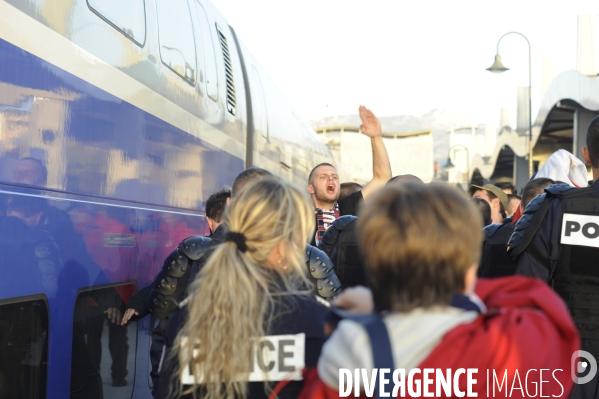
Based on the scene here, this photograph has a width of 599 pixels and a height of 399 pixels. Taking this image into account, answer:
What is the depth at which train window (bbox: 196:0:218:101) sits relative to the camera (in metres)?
7.09

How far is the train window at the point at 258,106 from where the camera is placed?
9.82 m

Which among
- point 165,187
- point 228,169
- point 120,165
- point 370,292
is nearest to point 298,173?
point 228,169

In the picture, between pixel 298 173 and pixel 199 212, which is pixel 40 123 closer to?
pixel 199 212

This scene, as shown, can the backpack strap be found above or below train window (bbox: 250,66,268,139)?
below

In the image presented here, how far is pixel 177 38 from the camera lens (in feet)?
19.6

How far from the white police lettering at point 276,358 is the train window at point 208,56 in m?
4.75

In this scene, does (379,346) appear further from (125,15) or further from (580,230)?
(125,15)

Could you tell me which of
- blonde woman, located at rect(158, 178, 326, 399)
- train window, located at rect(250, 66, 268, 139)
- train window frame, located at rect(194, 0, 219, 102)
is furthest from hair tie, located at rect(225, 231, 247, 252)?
train window, located at rect(250, 66, 268, 139)

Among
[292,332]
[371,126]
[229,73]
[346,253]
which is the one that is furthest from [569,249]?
[229,73]

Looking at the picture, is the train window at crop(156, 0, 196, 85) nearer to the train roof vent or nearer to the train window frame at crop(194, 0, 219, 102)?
the train window frame at crop(194, 0, 219, 102)

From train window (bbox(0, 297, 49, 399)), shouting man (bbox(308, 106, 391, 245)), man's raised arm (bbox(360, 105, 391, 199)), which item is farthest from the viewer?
shouting man (bbox(308, 106, 391, 245))

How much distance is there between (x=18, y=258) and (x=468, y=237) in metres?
2.05

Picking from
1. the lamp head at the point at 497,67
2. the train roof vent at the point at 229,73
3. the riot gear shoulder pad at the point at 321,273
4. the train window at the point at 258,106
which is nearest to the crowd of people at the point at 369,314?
A: the riot gear shoulder pad at the point at 321,273

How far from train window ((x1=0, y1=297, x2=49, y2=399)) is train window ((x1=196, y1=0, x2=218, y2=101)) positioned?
3.64m
